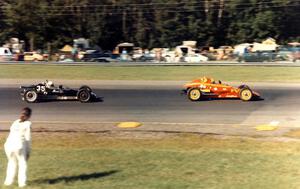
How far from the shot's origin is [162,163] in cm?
970

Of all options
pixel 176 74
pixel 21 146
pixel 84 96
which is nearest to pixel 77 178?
pixel 21 146

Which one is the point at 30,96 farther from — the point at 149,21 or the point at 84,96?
the point at 149,21

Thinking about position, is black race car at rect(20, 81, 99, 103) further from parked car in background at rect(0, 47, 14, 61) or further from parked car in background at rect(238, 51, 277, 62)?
parked car in background at rect(0, 47, 14, 61)

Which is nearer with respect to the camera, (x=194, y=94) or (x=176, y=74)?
(x=194, y=94)

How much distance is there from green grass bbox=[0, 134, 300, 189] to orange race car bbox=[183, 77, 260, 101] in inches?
336

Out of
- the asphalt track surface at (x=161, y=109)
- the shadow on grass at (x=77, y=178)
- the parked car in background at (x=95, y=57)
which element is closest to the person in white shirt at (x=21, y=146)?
the shadow on grass at (x=77, y=178)

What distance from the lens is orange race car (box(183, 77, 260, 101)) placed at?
69.9 ft

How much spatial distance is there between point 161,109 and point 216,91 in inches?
140

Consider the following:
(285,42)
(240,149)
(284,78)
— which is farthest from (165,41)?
(240,149)

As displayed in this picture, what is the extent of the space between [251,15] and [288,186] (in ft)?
271

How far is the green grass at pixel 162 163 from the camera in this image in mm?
8135

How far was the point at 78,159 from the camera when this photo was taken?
10.3m

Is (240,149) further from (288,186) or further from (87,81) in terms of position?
(87,81)

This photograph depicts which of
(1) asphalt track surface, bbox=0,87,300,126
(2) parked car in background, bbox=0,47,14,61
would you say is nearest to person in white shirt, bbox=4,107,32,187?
(1) asphalt track surface, bbox=0,87,300,126
